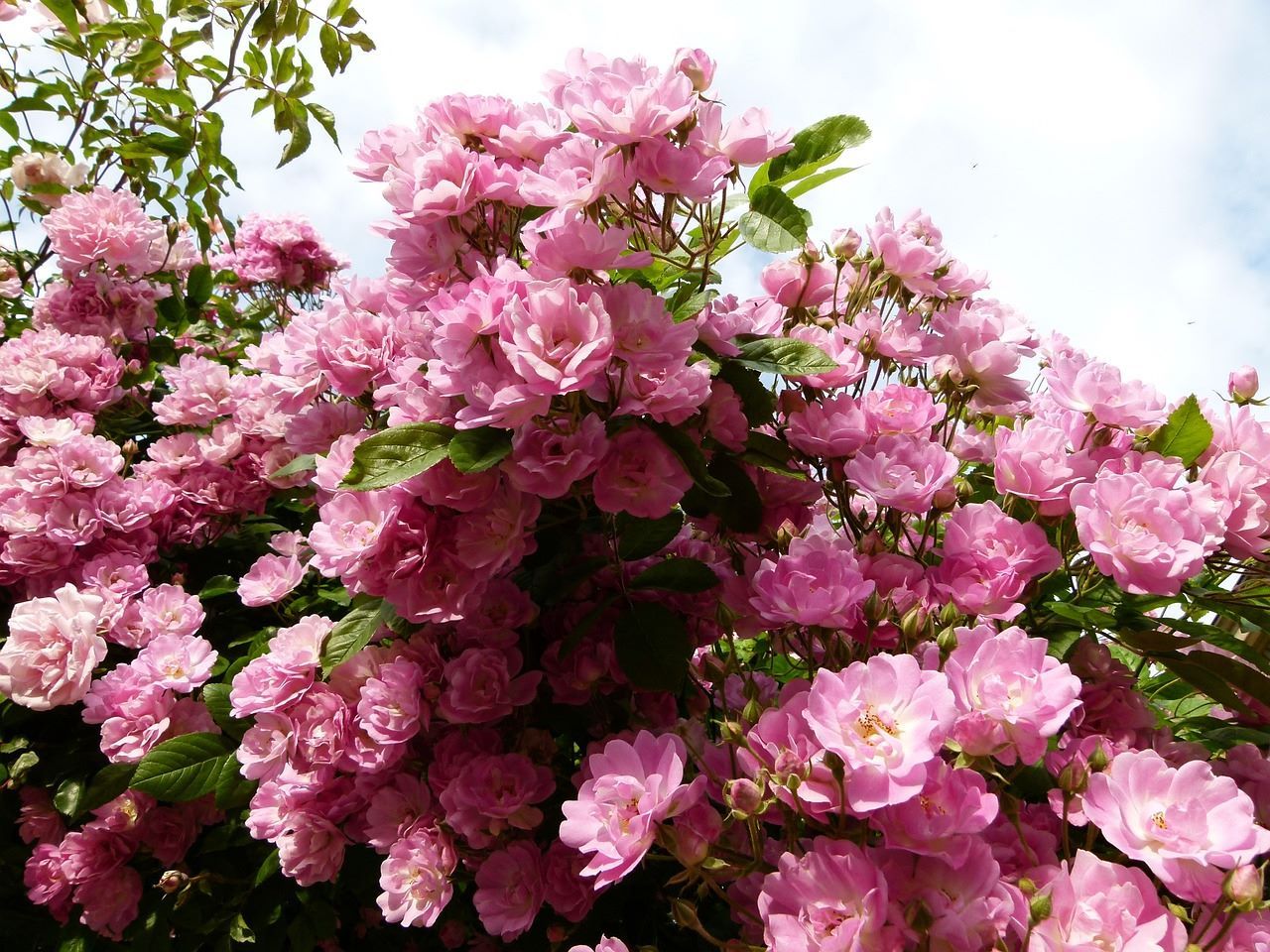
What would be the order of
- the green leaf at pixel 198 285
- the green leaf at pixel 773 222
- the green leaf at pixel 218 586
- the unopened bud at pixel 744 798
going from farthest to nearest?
the green leaf at pixel 198 285 < the green leaf at pixel 218 586 < the green leaf at pixel 773 222 < the unopened bud at pixel 744 798

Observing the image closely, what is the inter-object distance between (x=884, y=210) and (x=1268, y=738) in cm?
83

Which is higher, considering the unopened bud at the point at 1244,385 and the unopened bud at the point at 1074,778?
the unopened bud at the point at 1244,385

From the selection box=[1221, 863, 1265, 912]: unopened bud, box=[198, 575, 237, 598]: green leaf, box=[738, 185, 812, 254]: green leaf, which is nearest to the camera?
box=[1221, 863, 1265, 912]: unopened bud

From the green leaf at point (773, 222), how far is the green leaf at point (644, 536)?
0.35 metres

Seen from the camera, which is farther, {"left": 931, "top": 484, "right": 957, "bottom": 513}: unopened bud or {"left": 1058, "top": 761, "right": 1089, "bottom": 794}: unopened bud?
{"left": 931, "top": 484, "right": 957, "bottom": 513}: unopened bud

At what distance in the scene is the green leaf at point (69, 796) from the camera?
1.34 meters

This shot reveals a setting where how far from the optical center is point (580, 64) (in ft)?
3.35

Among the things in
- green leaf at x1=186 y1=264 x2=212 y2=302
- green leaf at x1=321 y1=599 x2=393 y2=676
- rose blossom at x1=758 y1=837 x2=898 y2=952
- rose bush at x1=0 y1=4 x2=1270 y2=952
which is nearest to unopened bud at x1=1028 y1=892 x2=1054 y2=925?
rose bush at x1=0 y1=4 x2=1270 y2=952

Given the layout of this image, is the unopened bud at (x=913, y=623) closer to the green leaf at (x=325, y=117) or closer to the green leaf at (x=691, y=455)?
the green leaf at (x=691, y=455)

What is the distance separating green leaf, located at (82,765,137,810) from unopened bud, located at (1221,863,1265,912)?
1.41 metres

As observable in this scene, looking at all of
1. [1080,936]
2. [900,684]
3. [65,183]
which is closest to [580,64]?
[900,684]

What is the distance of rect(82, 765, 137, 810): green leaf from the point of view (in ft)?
4.31

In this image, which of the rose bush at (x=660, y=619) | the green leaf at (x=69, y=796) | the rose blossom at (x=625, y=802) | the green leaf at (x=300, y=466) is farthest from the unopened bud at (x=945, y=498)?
the green leaf at (x=69, y=796)

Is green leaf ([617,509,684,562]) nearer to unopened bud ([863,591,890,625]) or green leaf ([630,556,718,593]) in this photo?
green leaf ([630,556,718,593])
